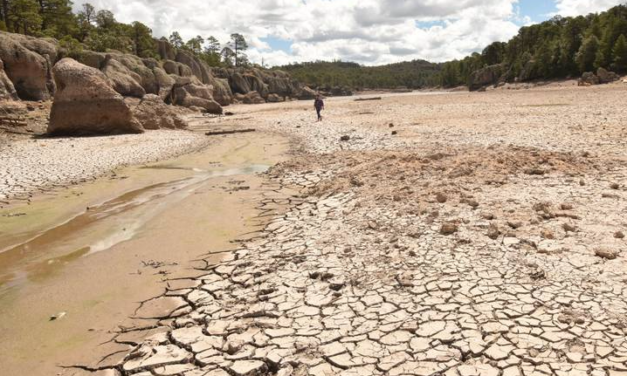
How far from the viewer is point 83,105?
2238 cm

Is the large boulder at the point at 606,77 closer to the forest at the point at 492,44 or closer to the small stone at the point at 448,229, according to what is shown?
the forest at the point at 492,44

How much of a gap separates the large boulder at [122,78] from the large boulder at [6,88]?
12.4m

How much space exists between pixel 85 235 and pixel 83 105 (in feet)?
53.4

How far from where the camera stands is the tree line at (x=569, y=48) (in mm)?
63375

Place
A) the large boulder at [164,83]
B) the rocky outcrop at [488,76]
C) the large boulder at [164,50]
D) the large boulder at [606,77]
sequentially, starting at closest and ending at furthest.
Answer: the large boulder at [164,83], the large boulder at [606,77], the large boulder at [164,50], the rocky outcrop at [488,76]

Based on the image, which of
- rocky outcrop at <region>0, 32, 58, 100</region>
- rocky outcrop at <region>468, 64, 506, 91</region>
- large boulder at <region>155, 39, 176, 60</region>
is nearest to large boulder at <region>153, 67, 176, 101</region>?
rocky outcrop at <region>0, 32, 58, 100</region>

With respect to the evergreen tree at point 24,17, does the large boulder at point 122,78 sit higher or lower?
lower

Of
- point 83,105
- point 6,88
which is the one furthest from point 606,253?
point 6,88

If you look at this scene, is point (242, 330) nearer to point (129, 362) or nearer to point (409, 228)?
point (129, 362)

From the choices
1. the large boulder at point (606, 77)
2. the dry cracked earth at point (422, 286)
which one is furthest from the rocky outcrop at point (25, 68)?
the large boulder at point (606, 77)

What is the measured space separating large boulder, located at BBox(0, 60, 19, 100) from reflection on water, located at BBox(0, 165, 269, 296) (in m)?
17.0

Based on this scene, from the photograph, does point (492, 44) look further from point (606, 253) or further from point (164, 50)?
point (606, 253)

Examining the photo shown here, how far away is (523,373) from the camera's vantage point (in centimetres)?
370

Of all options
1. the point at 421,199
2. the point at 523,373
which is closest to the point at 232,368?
the point at 523,373
